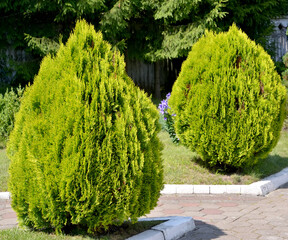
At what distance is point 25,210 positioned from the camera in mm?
4344

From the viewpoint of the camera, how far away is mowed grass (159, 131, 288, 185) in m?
7.35

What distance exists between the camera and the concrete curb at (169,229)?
4.52m

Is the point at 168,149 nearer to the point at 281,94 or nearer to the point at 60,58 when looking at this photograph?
the point at 281,94

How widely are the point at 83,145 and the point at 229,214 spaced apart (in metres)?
2.84

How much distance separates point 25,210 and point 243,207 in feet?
11.1

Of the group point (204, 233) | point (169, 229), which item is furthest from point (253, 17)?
point (169, 229)

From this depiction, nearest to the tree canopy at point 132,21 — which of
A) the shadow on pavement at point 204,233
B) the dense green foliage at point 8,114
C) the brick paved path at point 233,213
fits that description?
the dense green foliage at point 8,114

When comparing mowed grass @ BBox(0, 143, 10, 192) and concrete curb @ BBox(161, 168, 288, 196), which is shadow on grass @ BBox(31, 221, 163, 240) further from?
mowed grass @ BBox(0, 143, 10, 192)

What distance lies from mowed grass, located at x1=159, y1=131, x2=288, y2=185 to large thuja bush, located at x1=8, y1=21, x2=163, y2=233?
300cm

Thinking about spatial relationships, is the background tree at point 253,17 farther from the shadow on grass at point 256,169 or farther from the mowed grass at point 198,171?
the mowed grass at point 198,171

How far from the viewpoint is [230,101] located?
7.07 m

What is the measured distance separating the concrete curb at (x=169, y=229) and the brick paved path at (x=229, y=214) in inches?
3.8

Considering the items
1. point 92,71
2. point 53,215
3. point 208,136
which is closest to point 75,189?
point 53,215

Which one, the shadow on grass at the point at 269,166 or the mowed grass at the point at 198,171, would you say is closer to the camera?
the mowed grass at the point at 198,171
